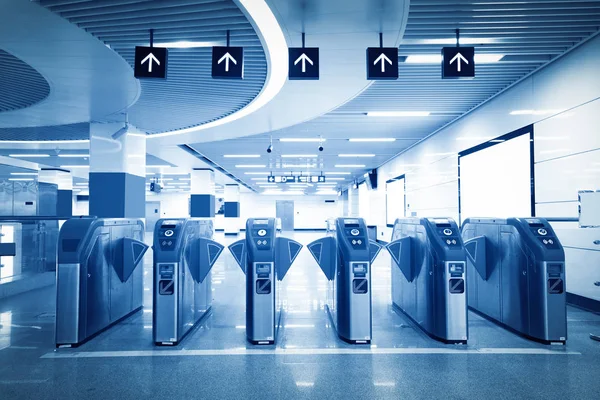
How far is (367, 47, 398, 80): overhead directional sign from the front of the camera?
3.77m

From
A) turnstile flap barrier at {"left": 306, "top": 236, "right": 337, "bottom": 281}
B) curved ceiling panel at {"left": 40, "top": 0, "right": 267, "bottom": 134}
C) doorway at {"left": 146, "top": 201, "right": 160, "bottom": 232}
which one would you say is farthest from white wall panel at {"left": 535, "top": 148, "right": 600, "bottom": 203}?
doorway at {"left": 146, "top": 201, "right": 160, "bottom": 232}

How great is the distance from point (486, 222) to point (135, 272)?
4.64 m

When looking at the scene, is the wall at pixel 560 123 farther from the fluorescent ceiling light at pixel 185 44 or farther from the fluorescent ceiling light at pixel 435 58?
the fluorescent ceiling light at pixel 185 44

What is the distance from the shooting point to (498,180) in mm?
6570

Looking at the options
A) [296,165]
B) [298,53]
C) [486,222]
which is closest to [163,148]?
[296,165]

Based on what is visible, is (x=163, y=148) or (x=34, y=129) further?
(x=163, y=148)

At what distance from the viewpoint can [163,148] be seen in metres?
10.5

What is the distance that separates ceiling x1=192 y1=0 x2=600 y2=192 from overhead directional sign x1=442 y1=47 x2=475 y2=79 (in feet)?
0.98

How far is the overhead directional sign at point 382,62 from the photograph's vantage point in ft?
12.4

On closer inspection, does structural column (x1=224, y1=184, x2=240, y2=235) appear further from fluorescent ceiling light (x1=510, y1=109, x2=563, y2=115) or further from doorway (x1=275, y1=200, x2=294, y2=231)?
fluorescent ceiling light (x1=510, y1=109, x2=563, y2=115)

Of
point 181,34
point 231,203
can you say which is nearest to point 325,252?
point 181,34

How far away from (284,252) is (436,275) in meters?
1.68

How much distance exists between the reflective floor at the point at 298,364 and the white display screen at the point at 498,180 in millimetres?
2102

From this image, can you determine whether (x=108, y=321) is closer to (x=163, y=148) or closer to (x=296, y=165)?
(x=163, y=148)
